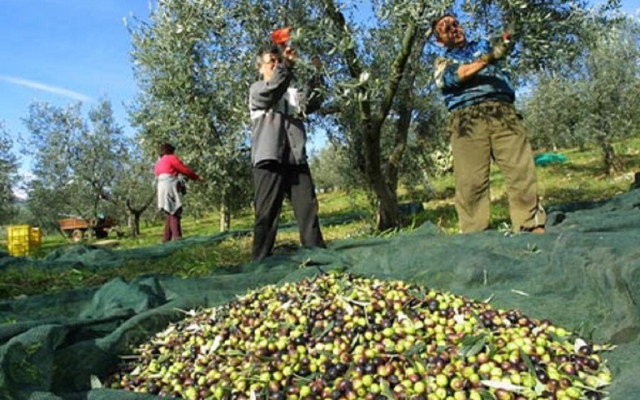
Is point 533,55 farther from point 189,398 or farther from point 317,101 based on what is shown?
point 189,398

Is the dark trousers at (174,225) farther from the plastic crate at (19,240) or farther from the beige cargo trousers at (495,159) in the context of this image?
the beige cargo trousers at (495,159)

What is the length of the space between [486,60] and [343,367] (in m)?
3.49

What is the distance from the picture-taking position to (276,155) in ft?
16.8

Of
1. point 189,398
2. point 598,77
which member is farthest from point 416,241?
point 598,77

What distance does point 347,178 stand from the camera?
11898 mm

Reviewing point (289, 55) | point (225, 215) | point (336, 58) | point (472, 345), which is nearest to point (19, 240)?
point (225, 215)

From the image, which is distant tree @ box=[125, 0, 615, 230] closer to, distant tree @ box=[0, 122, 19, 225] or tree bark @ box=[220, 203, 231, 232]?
tree bark @ box=[220, 203, 231, 232]

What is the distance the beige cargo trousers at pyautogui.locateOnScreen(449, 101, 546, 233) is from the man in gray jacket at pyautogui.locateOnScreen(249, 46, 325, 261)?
1524 mm

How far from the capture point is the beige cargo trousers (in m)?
5.07

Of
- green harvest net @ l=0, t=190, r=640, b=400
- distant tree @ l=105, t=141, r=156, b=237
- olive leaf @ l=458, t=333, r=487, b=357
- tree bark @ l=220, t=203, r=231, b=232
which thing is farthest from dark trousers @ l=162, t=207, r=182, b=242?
distant tree @ l=105, t=141, r=156, b=237

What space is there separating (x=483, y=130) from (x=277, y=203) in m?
2.12

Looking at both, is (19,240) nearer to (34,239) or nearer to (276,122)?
(34,239)

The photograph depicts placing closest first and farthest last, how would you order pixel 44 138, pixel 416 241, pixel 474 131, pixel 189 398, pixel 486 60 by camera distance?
pixel 189 398, pixel 416 241, pixel 486 60, pixel 474 131, pixel 44 138

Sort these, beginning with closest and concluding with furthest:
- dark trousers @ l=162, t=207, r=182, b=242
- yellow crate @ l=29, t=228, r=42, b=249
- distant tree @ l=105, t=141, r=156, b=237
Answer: dark trousers @ l=162, t=207, r=182, b=242
yellow crate @ l=29, t=228, r=42, b=249
distant tree @ l=105, t=141, r=156, b=237
